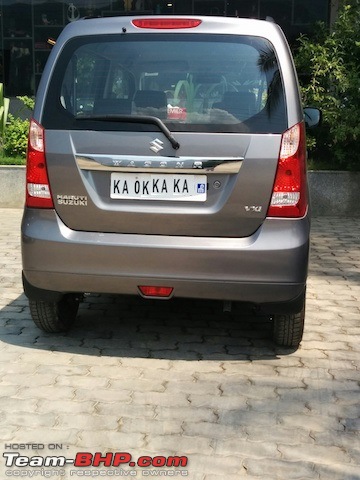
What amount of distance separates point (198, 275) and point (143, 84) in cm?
108

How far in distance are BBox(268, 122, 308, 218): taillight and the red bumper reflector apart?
69 centimetres

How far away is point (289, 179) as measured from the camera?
12.9 ft

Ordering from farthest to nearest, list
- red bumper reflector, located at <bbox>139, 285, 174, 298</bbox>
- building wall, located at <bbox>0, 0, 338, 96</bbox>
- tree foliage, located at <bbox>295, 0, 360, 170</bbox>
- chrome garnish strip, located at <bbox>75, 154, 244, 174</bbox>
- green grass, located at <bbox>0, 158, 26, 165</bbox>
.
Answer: building wall, located at <bbox>0, 0, 338, 96</bbox>
green grass, located at <bbox>0, 158, 26, 165</bbox>
tree foliage, located at <bbox>295, 0, 360, 170</bbox>
red bumper reflector, located at <bbox>139, 285, 174, 298</bbox>
chrome garnish strip, located at <bbox>75, 154, 244, 174</bbox>

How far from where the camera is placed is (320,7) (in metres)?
14.6

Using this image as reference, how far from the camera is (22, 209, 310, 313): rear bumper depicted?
13.0 ft

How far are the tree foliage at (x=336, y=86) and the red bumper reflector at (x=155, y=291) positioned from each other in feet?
17.1

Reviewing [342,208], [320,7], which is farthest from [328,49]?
[320,7]

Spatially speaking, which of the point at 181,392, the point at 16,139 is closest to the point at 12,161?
the point at 16,139

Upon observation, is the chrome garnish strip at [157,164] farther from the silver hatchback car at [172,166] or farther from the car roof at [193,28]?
the car roof at [193,28]

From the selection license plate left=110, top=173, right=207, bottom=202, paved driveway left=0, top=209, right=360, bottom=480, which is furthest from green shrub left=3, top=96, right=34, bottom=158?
license plate left=110, top=173, right=207, bottom=202

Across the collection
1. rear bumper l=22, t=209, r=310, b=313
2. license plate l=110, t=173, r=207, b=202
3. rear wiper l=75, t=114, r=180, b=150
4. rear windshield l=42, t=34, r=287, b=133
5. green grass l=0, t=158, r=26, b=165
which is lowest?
green grass l=0, t=158, r=26, b=165

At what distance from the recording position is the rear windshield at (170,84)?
398 centimetres

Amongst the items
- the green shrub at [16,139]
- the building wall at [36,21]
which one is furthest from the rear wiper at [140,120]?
the building wall at [36,21]

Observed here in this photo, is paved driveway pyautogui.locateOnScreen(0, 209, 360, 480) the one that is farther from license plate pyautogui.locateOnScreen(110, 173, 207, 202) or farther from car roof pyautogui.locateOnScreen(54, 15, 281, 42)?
car roof pyautogui.locateOnScreen(54, 15, 281, 42)
